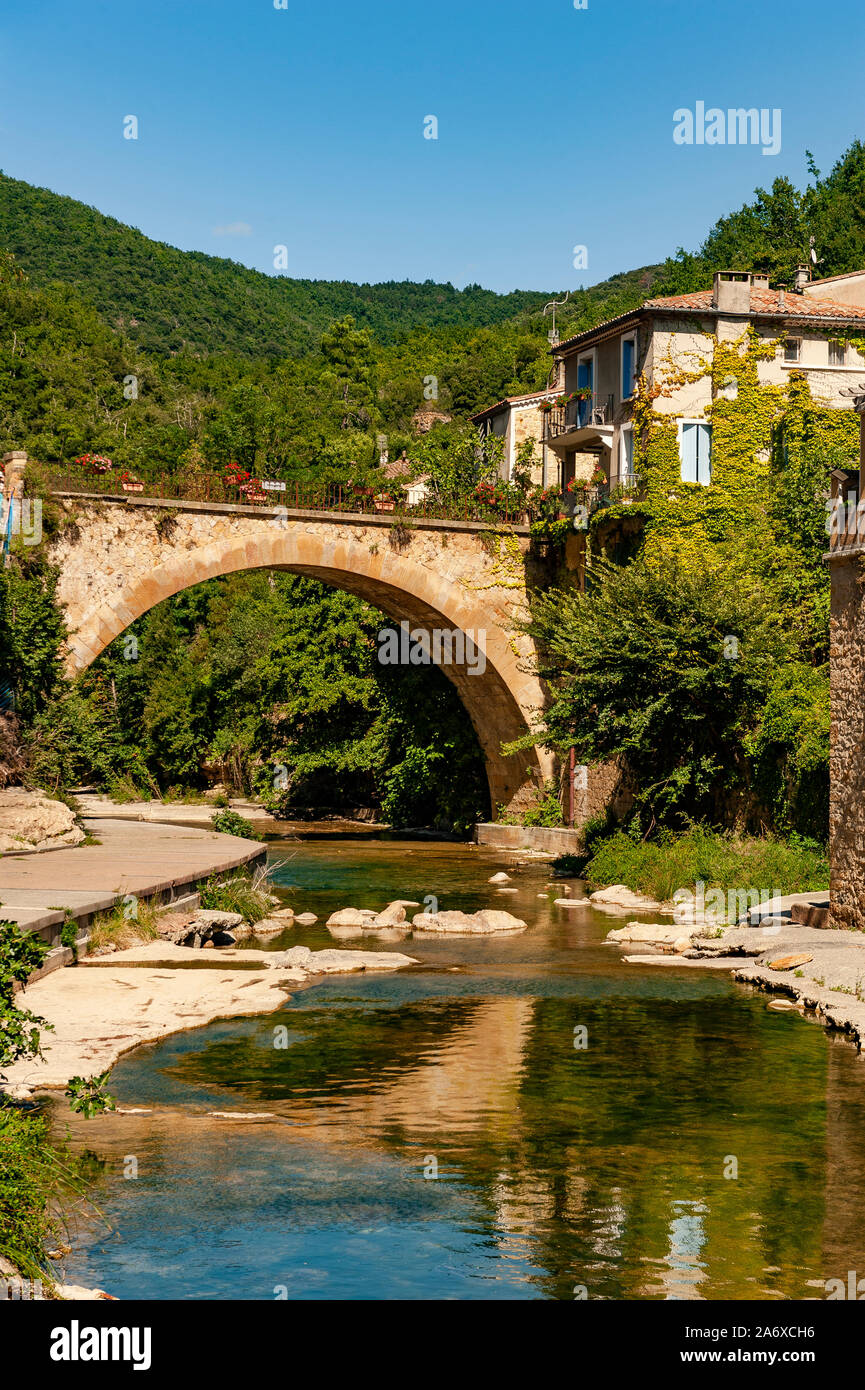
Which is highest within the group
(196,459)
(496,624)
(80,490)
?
(196,459)

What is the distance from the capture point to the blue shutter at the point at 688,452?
85.9 ft

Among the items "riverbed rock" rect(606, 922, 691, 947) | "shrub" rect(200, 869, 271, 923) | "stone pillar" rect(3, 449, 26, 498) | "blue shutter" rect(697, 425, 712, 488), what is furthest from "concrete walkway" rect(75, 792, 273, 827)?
"riverbed rock" rect(606, 922, 691, 947)

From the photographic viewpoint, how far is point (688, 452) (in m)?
26.3

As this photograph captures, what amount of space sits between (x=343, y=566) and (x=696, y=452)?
7637 millimetres

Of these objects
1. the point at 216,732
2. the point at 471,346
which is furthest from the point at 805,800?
the point at 471,346

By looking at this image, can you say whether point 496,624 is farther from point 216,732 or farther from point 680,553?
point 216,732

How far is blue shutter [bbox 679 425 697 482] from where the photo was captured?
2619cm

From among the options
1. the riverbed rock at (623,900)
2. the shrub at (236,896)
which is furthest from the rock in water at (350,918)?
the riverbed rock at (623,900)

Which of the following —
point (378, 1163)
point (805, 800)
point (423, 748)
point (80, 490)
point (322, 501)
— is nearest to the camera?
point (378, 1163)

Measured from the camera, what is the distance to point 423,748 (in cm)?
3478

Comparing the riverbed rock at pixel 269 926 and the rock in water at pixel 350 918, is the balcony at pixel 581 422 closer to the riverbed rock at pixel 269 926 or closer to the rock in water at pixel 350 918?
the rock in water at pixel 350 918

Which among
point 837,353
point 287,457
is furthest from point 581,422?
point 287,457

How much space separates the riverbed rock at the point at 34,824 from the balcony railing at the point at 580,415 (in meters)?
13.1

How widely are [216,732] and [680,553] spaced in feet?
68.0
